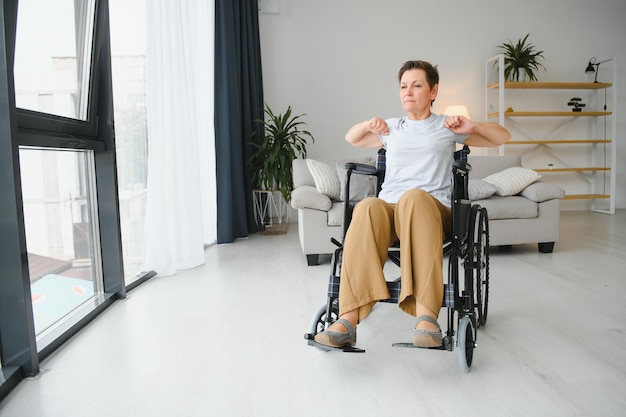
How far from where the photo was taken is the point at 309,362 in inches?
68.4

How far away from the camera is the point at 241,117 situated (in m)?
4.65

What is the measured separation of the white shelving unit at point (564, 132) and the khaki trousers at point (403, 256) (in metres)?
4.30

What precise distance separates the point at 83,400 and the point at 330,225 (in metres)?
2.09

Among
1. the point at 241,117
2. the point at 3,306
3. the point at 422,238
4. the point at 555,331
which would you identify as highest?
the point at 241,117

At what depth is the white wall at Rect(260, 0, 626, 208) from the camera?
17.9ft

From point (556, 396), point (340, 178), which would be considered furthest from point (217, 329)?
point (340, 178)

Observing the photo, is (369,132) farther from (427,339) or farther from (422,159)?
(427,339)

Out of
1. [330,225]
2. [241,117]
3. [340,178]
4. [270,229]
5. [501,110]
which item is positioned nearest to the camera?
[330,225]

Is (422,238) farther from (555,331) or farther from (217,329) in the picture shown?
(217,329)

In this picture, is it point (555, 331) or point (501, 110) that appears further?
point (501, 110)

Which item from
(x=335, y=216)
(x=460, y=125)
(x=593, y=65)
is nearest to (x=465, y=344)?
(x=460, y=125)

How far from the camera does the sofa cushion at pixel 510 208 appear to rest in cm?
342

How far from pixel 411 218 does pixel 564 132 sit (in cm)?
509

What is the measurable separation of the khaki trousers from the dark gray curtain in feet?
8.70
